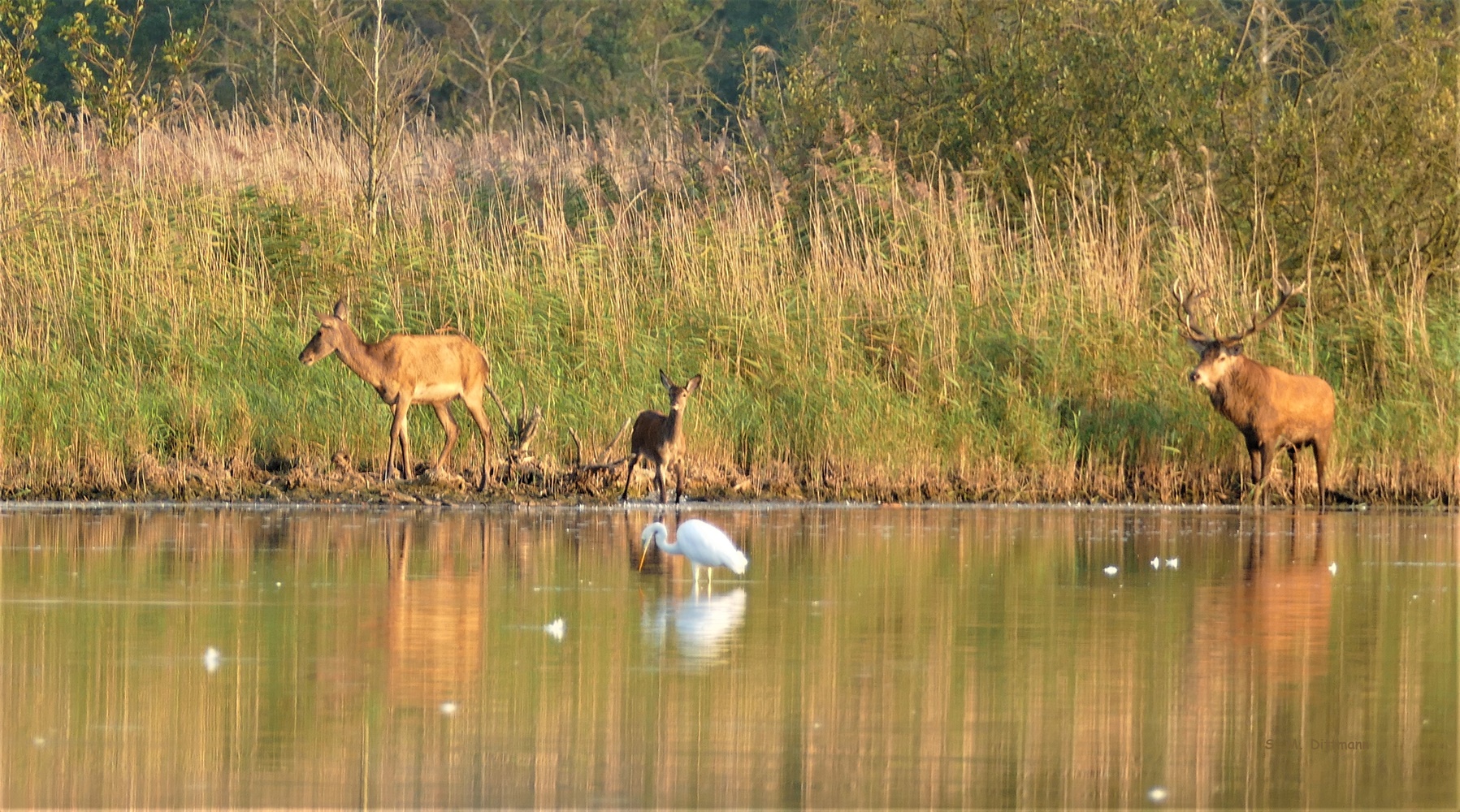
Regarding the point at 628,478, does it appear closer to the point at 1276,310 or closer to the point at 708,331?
the point at 708,331

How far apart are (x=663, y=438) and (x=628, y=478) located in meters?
0.51

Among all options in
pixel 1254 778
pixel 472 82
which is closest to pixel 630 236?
pixel 1254 778

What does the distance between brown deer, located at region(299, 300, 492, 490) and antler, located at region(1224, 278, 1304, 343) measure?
4.89 metres

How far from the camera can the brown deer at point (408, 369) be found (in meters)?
14.2

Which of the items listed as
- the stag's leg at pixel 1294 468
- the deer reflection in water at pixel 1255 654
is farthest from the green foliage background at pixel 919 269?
the deer reflection in water at pixel 1255 654

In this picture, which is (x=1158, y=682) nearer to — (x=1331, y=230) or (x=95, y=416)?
(x=95, y=416)

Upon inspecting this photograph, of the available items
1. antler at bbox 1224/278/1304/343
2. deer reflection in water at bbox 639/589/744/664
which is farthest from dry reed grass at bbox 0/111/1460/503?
deer reflection in water at bbox 639/589/744/664

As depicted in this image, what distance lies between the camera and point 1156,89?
1880 cm

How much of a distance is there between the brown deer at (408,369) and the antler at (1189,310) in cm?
466

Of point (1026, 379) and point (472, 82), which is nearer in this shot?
point (1026, 379)

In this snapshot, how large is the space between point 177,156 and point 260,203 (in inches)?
47.8

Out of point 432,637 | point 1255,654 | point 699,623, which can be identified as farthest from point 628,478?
point 1255,654

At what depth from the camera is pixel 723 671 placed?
306 inches

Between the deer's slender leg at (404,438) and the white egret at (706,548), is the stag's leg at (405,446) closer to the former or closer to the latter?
the deer's slender leg at (404,438)
